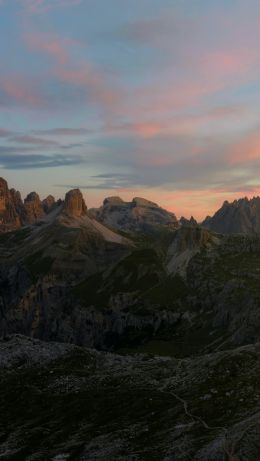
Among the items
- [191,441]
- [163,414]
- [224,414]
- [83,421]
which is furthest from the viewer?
[83,421]

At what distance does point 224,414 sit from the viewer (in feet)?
254

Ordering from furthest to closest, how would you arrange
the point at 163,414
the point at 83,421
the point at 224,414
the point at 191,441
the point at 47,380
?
the point at 47,380
the point at 83,421
the point at 163,414
the point at 224,414
the point at 191,441

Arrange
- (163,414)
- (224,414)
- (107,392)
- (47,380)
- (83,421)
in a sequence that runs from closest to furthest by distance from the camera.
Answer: (224,414) → (163,414) → (83,421) → (107,392) → (47,380)

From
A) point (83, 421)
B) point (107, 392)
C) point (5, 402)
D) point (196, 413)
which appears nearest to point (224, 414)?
point (196, 413)

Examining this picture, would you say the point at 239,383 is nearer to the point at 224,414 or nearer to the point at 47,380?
the point at 224,414

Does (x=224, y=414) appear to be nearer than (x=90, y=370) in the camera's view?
Yes

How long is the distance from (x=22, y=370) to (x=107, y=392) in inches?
1174

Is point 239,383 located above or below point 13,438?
above

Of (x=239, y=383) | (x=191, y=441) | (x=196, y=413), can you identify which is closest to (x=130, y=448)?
(x=191, y=441)

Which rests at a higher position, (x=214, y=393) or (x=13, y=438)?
(x=214, y=393)

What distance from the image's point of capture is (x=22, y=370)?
411 feet

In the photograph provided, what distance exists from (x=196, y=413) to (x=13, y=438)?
90.2 ft

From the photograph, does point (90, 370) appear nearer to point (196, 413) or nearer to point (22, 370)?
point (22, 370)

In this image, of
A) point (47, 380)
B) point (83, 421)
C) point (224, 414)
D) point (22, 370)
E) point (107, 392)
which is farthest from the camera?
point (22, 370)
